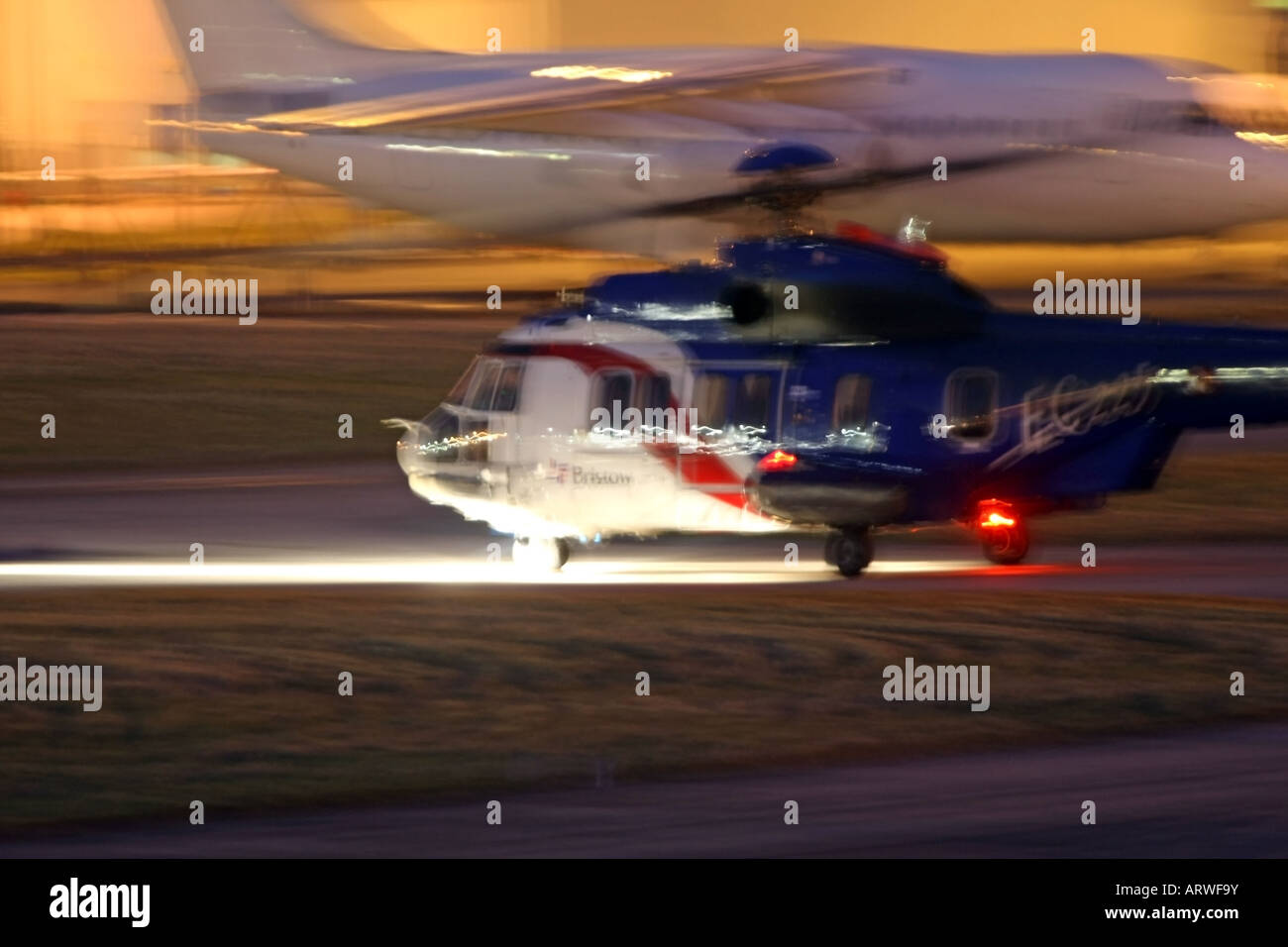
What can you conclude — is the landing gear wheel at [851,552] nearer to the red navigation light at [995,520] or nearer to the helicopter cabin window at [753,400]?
the red navigation light at [995,520]

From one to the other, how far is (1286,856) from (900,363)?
8292 millimetres

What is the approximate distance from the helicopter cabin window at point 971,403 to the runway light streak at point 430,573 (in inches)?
59.7

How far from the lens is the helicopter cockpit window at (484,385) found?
18.9m

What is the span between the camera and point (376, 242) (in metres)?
44.3

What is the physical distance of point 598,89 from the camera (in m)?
35.3

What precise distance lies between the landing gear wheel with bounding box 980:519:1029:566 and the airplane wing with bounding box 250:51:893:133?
17.0 m

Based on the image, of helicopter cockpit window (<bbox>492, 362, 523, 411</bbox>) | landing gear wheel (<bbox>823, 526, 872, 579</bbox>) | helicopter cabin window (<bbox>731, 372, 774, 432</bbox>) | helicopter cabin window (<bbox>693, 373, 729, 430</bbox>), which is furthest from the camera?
helicopter cockpit window (<bbox>492, 362, 523, 411</bbox>)

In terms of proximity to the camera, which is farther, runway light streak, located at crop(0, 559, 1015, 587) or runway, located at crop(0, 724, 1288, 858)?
runway light streak, located at crop(0, 559, 1015, 587)

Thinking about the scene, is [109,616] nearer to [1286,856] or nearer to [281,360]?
[1286,856]

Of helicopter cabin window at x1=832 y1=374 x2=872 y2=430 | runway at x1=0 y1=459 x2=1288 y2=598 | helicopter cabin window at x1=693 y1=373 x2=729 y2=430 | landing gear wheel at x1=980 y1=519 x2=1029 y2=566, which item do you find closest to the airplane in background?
runway at x1=0 y1=459 x2=1288 y2=598

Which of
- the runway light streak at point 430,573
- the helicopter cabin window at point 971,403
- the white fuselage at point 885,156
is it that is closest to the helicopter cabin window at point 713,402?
the runway light streak at point 430,573

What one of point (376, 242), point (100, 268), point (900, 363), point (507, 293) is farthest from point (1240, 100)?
point (900, 363)

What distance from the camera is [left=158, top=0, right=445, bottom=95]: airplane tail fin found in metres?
40.1

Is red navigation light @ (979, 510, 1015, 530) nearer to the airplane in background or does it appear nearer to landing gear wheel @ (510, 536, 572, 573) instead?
landing gear wheel @ (510, 536, 572, 573)
